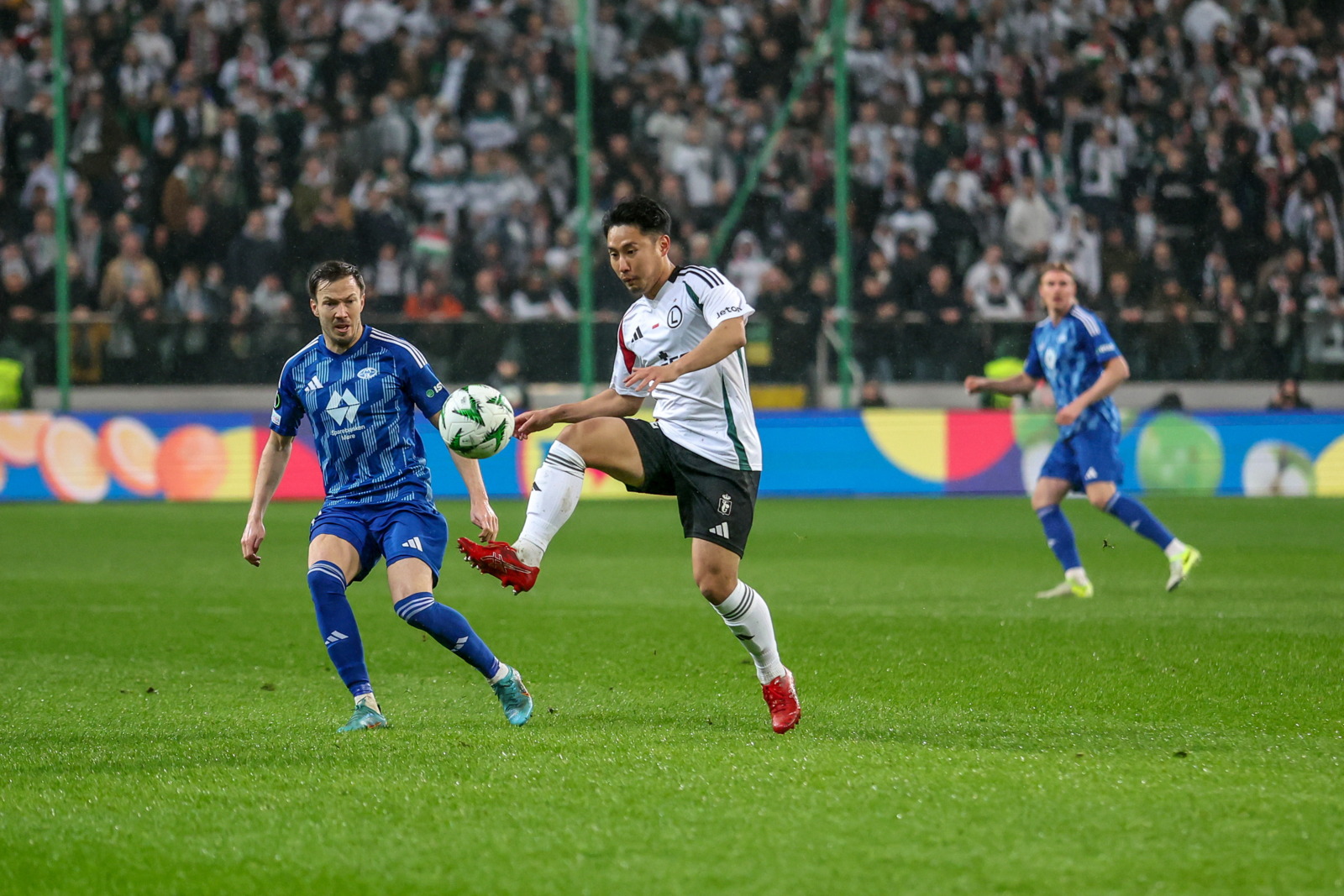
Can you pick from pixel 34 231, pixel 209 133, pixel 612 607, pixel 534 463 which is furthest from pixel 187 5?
pixel 612 607

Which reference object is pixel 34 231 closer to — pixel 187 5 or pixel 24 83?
pixel 24 83

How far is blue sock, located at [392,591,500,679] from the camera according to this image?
532cm

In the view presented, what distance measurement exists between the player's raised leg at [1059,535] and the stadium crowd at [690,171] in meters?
6.41

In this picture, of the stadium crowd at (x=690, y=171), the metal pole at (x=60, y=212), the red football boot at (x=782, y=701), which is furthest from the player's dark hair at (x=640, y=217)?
the metal pole at (x=60, y=212)

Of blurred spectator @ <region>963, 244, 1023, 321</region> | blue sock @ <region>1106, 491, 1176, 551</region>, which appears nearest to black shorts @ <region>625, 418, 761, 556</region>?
blue sock @ <region>1106, 491, 1176, 551</region>

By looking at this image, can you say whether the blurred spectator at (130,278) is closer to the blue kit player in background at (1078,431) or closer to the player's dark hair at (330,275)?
the blue kit player in background at (1078,431)

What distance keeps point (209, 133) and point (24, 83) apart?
1852 millimetres

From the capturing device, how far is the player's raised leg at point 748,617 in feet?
17.2

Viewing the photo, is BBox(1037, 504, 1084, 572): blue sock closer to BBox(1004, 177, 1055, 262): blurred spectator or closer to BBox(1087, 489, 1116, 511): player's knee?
BBox(1087, 489, 1116, 511): player's knee

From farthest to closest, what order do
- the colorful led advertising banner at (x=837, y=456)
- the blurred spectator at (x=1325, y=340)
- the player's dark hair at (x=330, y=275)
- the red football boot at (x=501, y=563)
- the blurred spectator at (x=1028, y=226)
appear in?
the blurred spectator at (x=1028, y=226), the blurred spectator at (x=1325, y=340), the colorful led advertising banner at (x=837, y=456), the player's dark hair at (x=330, y=275), the red football boot at (x=501, y=563)

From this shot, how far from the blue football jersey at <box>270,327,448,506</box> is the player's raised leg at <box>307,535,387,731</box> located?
0.69ft

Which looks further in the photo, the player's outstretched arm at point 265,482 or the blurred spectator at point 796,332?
the blurred spectator at point 796,332

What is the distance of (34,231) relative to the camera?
53.0 feet

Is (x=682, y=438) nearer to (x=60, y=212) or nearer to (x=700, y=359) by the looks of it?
(x=700, y=359)
